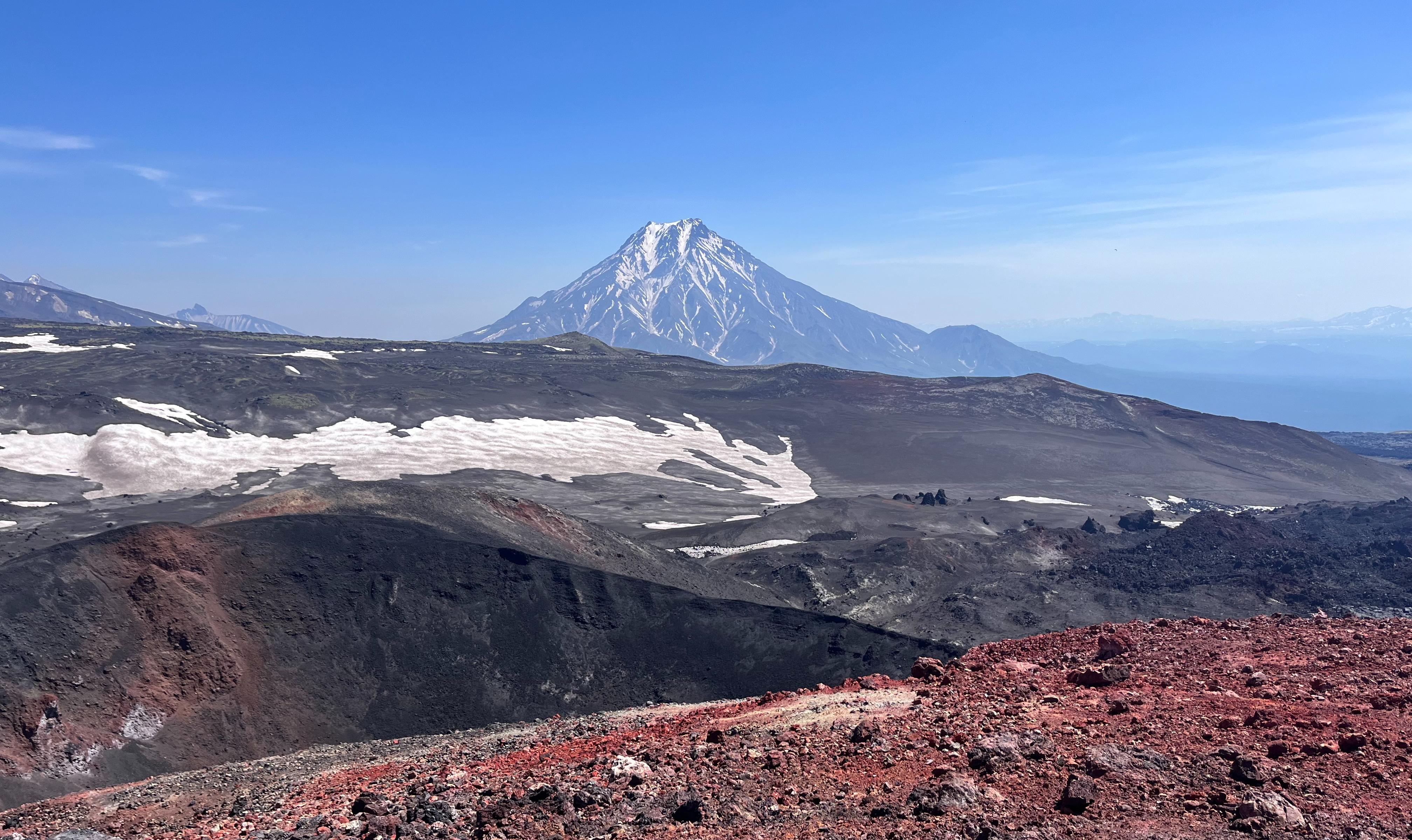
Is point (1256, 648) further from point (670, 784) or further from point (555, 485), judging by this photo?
point (555, 485)

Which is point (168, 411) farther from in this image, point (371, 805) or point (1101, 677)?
point (1101, 677)

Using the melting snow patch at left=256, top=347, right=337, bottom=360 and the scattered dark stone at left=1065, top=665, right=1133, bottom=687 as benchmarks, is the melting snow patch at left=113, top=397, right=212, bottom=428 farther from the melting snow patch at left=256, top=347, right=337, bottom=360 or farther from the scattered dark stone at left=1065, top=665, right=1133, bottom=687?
the scattered dark stone at left=1065, top=665, right=1133, bottom=687

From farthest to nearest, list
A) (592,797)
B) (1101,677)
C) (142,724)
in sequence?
(142,724) < (1101,677) < (592,797)

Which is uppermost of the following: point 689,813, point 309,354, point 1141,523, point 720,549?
point 309,354

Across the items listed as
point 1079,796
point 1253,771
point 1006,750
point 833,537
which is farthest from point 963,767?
point 833,537

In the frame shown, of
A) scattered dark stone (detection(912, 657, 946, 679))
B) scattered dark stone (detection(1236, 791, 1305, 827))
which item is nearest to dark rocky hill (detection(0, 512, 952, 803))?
scattered dark stone (detection(912, 657, 946, 679))

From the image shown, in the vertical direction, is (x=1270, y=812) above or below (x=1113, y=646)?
above
